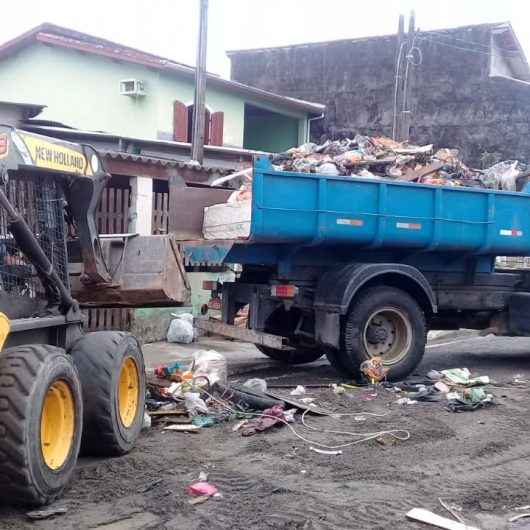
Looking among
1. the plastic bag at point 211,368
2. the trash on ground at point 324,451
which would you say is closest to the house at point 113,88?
the plastic bag at point 211,368

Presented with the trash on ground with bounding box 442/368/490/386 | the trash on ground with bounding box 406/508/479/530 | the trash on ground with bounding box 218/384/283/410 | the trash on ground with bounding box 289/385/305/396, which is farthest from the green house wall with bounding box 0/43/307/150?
the trash on ground with bounding box 406/508/479/530

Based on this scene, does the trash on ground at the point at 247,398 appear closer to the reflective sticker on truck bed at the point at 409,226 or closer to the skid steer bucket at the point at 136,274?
the skid steer bucket at the point at 136,274

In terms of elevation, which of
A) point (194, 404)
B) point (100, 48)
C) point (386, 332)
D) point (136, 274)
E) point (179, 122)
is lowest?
point (194, 404)

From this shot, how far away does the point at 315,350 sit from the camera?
998 centimetres

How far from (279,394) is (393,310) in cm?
192

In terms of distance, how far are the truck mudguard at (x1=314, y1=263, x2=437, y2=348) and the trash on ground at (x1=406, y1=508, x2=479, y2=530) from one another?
392cm

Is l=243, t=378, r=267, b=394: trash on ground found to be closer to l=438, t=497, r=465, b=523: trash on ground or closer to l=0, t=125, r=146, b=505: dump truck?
l=0, t=125, r=146, b=505: dump truck

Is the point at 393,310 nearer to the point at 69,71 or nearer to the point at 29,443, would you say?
the point at 29,443

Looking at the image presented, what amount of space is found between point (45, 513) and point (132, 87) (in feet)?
54.0

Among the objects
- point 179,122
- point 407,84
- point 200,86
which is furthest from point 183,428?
point 407,84

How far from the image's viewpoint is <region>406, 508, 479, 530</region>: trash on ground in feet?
13.7

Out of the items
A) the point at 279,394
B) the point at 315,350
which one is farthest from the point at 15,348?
the point at 315,350

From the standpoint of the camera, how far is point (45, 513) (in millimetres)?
4211

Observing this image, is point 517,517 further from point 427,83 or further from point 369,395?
point 427,83
